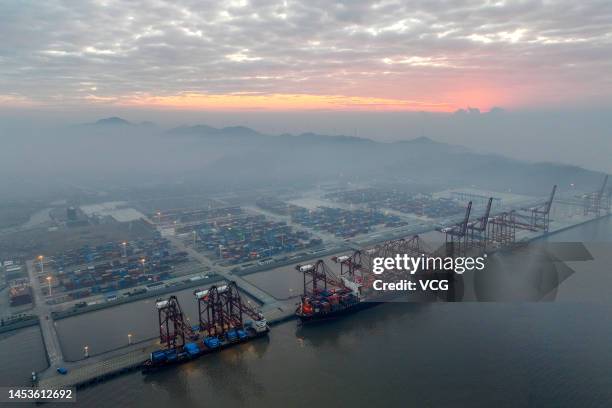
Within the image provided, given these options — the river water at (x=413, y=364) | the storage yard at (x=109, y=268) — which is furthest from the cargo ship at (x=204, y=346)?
the storage yard at (x=109, y=268)

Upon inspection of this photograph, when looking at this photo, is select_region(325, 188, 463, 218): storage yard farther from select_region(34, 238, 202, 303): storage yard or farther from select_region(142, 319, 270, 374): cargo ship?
select_region(142, 319, 270, 374): cargo ship

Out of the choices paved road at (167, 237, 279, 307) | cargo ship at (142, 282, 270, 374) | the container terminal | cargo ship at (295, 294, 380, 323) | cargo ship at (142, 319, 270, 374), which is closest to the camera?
cargo ship at (142, 319, 270, 374)

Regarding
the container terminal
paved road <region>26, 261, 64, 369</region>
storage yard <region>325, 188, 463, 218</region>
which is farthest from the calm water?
storage yard <region>325, 188, 463, 218</region>

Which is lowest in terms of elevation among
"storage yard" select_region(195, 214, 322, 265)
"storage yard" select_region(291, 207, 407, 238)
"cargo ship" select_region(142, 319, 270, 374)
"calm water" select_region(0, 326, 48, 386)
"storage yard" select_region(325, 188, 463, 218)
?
"storage yard" select_region(325, 188, 463, 218)

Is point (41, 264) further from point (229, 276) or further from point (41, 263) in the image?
point (229, 276)

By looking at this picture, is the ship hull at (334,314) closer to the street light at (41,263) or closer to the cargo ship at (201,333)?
the cargo ship at (201,333)

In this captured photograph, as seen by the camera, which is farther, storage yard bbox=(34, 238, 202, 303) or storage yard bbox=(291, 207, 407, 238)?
storage yard bbox=(291, 207, 407, 238)
